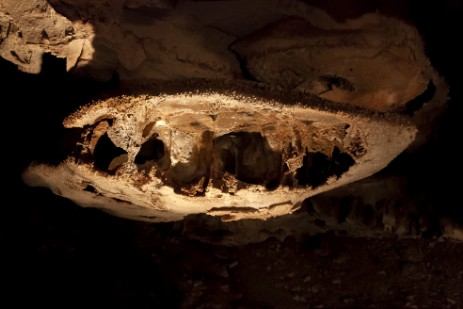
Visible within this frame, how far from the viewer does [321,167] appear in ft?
7.77

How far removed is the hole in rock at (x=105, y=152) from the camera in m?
2.13

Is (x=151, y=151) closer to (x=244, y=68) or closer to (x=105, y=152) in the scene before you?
(x=105, y=152)

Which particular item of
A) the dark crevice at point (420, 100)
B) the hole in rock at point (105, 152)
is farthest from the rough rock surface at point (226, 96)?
the dark crevice at point (420, 100)

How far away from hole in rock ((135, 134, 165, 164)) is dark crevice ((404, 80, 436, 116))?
1609mm

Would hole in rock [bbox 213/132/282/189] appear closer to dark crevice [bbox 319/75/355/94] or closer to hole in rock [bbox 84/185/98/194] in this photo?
dark crevice [bbox 319/75/355/94]

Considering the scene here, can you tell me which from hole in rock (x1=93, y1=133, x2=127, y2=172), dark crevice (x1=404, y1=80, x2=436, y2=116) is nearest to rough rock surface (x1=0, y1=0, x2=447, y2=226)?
hole in rock (x1=93, y1=133, x2=127, y2=172)

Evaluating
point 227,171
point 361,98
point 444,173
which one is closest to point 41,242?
point 227,171

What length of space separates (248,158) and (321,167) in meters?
0.45

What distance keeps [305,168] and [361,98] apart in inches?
20.2

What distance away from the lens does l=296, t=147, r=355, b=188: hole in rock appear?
2.34 meters

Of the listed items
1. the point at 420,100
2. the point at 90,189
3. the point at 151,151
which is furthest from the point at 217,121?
the point at 420,100

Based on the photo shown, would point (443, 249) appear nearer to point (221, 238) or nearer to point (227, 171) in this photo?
point (221, 238)

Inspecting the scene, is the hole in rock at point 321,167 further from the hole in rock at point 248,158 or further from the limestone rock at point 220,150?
the hole in rock at point 248,158

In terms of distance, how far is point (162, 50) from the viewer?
6.23 feet
